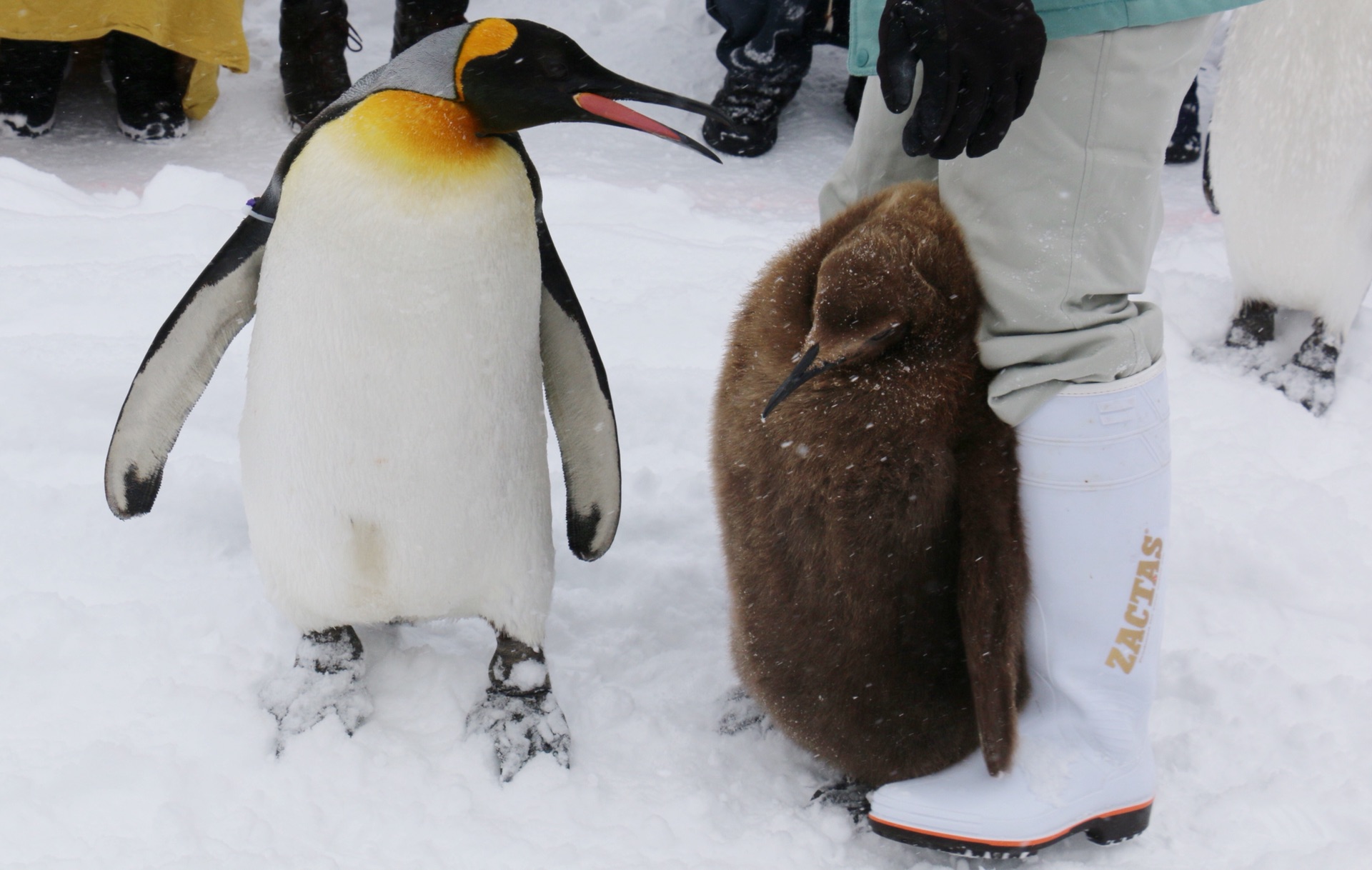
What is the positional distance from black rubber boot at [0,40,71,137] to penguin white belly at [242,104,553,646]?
7.30ft

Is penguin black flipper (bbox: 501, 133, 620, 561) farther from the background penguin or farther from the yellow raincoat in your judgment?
the yellow raincoat

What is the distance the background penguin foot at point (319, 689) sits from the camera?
124cm

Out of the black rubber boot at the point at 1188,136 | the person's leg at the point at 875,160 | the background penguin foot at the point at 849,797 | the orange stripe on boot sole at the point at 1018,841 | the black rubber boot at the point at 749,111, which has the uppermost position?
the person's leg at the point at 875,160

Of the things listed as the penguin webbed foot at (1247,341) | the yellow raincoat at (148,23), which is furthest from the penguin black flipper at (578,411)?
the yellow raincoat at (148,23)

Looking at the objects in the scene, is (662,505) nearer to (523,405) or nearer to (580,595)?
(580,595)

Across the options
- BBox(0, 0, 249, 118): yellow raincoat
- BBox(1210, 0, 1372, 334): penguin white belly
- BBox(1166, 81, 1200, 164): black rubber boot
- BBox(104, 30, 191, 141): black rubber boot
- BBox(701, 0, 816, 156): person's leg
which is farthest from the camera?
BBox(1166, 81, 1200, 164): black rubber boot

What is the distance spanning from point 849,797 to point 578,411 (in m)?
0.53

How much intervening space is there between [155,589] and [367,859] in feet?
1.70

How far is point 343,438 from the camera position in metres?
1.15

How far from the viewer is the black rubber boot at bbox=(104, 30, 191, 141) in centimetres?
296

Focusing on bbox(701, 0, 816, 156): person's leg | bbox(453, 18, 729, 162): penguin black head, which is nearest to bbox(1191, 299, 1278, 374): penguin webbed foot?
bbox(701, 0, 816, 156): person's leg

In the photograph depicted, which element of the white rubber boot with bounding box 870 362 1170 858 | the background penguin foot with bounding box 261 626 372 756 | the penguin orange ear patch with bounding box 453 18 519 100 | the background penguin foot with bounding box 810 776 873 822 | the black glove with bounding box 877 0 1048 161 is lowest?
the background penguin foot with bounding box 810 776 873 822

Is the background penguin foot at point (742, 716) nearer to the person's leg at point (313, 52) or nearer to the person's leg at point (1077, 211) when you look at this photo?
the person's leg at point (1077, 211)

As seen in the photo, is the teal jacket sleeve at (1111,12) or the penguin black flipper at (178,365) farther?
the penguin black flipper at (178,365)
